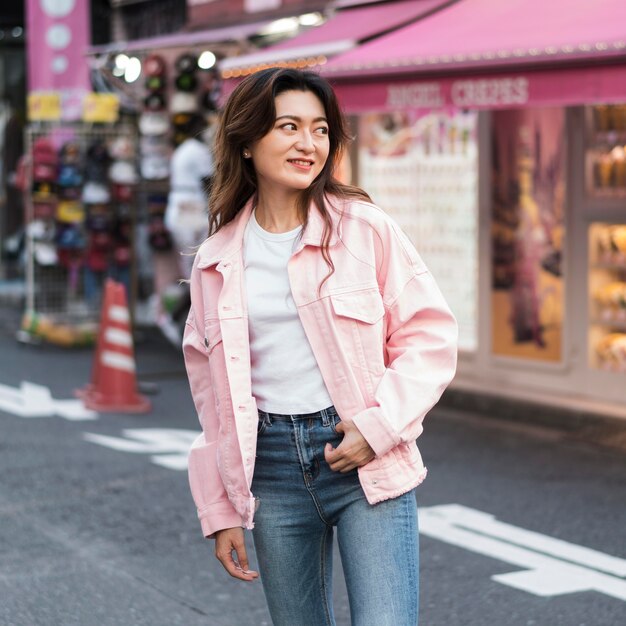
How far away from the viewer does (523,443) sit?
8.58 metres

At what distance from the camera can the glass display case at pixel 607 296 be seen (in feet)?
30.6

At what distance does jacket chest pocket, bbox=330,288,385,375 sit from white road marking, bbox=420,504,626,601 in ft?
8.64

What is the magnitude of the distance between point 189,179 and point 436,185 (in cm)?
239

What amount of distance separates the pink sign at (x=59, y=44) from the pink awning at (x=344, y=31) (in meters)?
4.11

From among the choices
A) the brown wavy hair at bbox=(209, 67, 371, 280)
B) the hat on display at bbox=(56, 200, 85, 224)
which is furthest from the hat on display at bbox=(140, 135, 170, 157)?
the brown wavy hair at bbox=(209, 67, 371, 280)

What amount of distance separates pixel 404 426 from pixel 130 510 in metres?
3.99

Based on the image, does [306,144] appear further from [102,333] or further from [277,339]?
[102,333]

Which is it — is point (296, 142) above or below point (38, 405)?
above

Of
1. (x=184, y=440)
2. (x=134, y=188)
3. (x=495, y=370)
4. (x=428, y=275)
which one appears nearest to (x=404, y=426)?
(x=428, y=275)

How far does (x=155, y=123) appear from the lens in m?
12.8

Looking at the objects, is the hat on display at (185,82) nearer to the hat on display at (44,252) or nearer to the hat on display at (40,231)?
the hat on display at (40,231)

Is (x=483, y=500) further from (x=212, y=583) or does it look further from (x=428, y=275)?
(x=428, y=275)

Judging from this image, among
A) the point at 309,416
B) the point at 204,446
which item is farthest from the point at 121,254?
the point at 309,416

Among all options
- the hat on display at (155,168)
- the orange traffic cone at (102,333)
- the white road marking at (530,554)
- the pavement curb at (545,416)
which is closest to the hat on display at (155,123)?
the hat on display at (155,168)
